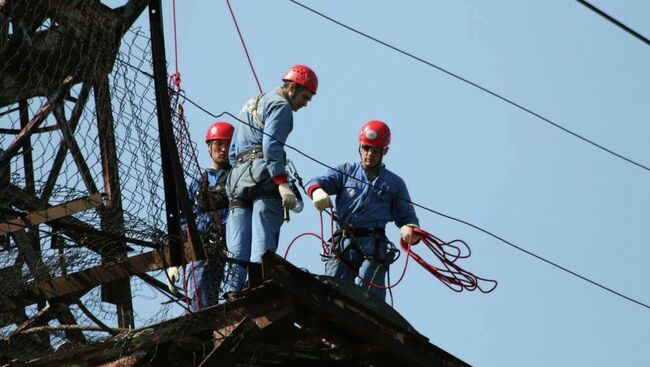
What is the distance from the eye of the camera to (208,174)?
50.7ft

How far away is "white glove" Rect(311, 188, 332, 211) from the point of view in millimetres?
14203

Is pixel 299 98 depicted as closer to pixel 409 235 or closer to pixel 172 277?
pixel 409 235

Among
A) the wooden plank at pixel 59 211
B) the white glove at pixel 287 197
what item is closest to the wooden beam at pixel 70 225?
the wooden plank at pixel 59 211

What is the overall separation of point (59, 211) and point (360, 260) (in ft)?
8.70

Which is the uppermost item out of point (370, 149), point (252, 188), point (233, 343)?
point (370, 149)

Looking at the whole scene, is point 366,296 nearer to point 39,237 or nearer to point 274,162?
point 274,162

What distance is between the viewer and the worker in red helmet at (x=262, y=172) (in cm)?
1364

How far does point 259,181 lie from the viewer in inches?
544

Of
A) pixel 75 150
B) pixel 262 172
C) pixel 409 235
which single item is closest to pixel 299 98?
pixel 262 172

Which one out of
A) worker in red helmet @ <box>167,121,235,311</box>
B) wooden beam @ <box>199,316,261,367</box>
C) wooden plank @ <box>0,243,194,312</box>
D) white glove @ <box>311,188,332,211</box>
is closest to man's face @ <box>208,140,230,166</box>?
worker in red helmet @ <box>167,121,235,311</box>

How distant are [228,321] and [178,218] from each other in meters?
1.12

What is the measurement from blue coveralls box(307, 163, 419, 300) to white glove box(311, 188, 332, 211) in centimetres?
12

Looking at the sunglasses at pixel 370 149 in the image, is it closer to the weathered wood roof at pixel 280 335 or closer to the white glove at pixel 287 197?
the white glove at pixel 287 197

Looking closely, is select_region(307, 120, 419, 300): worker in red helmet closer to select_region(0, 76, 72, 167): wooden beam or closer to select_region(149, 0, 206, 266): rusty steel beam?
select_region(149, 0, 206, 266): rusty steel beam
